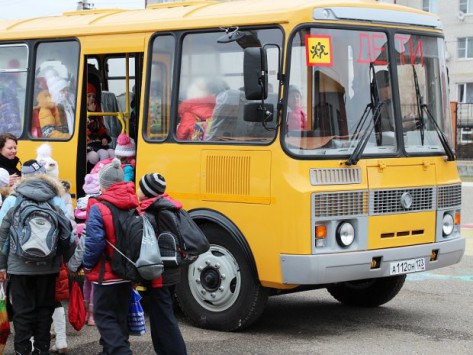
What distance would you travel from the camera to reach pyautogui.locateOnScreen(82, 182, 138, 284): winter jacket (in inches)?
266

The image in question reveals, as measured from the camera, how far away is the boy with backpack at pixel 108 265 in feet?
22.3

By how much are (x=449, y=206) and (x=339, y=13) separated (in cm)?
218

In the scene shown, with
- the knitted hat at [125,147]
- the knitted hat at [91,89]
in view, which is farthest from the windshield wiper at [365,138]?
the knitted hat at [91,89]

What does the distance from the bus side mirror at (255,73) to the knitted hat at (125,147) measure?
6.33 feet

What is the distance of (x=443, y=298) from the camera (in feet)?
34.2

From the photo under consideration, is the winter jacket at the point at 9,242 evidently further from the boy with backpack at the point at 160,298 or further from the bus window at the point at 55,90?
the bus window at the point at 55,90

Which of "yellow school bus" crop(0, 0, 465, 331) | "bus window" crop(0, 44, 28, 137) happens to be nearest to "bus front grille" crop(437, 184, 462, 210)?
"yellow school bus" crop(0, 0, 465, 331)

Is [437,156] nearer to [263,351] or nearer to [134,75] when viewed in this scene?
[263,351]

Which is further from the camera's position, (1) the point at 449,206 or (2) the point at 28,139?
(2) the point at 28,139

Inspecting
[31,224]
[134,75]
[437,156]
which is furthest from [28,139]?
[437,156]

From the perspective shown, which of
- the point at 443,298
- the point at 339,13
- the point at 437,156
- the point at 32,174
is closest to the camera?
the point at 32,174

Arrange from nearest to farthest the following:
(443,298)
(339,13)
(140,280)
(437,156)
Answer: (140,280) < (339,13) < (437,156) < (443,298)

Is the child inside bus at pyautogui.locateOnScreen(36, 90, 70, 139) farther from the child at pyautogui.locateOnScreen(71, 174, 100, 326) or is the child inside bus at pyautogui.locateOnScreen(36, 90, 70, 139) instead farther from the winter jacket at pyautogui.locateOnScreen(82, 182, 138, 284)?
the winter jacket at pyautogui.locateOnScreen(82, 182, 138, 284)

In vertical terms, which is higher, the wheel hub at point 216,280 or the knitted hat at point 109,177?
the knitted hat at point 109,177
